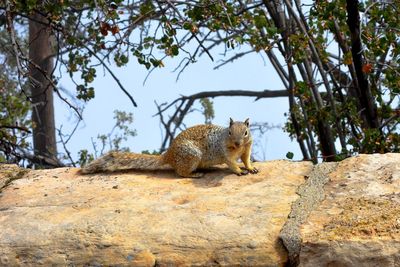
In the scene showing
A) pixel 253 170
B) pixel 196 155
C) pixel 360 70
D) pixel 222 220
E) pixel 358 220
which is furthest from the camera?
pixel 360 70

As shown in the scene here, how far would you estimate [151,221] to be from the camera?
3.86m

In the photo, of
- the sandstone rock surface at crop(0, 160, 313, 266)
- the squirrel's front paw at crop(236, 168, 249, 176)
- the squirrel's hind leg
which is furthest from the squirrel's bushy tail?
the squirrel's front paw at crop(236, 168, 249, 176)

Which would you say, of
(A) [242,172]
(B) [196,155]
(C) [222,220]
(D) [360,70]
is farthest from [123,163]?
(D) [360,70]

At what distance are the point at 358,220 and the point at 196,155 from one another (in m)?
1.92

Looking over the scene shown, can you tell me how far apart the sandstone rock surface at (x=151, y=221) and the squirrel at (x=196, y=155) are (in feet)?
1.10

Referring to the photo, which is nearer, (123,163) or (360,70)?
(123,163)

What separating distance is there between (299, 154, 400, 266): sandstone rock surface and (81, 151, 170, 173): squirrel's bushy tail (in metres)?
1.41

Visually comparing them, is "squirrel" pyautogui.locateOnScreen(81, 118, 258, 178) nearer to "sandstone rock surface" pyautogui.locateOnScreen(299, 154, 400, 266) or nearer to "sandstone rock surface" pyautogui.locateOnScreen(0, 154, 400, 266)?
"sandstone rock surface" pyautogui.locateOnScreen(0, 154, 400, 266)

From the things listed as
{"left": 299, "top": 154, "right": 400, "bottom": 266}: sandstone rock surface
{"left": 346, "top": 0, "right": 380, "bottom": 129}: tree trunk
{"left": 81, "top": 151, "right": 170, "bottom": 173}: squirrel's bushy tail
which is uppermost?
{"left": 346, "top": 0, "right": 380, "bottom": 129}: tree trunk

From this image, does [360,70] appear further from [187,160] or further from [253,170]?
[253,170]

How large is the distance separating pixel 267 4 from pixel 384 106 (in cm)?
187

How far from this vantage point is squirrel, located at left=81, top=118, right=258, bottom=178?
498 cm

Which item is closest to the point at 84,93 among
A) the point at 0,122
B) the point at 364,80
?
the point at 0,122

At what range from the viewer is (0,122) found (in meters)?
8.80
